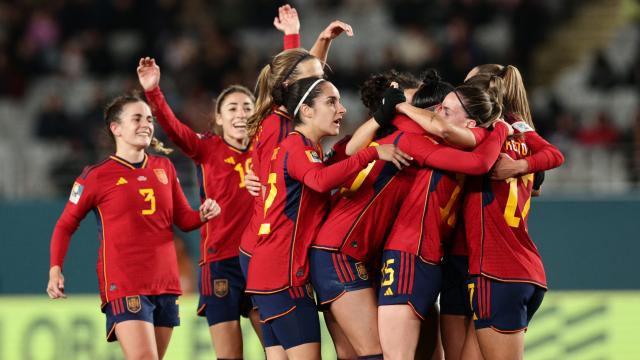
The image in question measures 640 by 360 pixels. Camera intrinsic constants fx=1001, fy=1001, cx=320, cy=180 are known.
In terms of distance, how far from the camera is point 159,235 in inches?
263

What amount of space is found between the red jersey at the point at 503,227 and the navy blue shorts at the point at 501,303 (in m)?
0.04

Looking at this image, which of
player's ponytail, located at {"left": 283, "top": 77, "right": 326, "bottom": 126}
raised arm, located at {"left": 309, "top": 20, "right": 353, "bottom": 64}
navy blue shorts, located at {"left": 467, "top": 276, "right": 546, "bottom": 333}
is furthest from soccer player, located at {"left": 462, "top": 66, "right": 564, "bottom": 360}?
raised arm, located at {"left": 309, "top": 20, "right": 353, "bottom": 64}

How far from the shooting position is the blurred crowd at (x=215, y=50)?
13617 millimetres

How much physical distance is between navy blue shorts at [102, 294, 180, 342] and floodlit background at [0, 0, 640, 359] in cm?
222

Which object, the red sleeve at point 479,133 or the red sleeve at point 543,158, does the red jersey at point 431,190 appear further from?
the red sleeve at point 543,158

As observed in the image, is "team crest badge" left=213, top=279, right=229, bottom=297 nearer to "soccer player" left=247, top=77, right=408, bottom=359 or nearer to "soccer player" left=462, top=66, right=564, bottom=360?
"soccer player" left=247, top=77, right=408, bottom=359

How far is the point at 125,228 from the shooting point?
6.55 metres

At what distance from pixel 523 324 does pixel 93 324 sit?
15.0ft

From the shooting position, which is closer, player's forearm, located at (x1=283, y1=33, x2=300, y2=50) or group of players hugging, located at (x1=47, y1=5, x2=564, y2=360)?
group of players hugging, located at (x1=47, y1=5, x2=564, y2=360)

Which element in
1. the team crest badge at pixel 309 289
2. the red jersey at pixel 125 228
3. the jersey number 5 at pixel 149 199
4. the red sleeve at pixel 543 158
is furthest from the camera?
the jersey number 5 at pixel 149 199

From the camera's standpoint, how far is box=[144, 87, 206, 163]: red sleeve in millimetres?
6953

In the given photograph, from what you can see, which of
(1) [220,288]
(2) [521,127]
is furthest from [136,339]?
(2) [521,127]

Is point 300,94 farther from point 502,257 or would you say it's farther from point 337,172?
point 502,257

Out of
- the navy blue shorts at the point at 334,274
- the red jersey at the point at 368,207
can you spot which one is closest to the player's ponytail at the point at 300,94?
the red jersey at the point at 368,207
